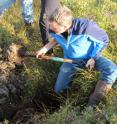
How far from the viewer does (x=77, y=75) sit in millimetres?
5836

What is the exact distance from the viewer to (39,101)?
20.0 feet

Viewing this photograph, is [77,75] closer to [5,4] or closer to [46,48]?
[46,48]

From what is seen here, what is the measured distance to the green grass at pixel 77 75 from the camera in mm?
4746

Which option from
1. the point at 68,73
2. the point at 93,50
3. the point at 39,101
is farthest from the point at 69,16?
the point at 39,101

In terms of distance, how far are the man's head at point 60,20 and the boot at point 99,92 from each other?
852 millimetres

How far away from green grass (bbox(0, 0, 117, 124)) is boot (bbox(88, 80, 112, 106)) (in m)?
0.08

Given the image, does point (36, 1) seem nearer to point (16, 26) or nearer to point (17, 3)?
point (17, 3)

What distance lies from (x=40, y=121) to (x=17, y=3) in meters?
3.03

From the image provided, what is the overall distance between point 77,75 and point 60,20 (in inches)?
41.1

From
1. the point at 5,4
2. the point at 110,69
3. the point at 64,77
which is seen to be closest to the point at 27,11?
the point at 5,4

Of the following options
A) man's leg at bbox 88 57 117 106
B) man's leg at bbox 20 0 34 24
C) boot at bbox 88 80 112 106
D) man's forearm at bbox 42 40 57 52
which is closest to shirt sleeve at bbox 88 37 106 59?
man's leg at bbox 88 57 117 106

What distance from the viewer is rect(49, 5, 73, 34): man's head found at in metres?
5.09

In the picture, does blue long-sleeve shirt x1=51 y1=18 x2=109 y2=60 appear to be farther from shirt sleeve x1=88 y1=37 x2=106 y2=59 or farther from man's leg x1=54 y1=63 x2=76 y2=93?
man's leg x1=54 y1=63 x2=76 y2=93

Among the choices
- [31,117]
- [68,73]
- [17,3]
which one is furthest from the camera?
[17,3]
